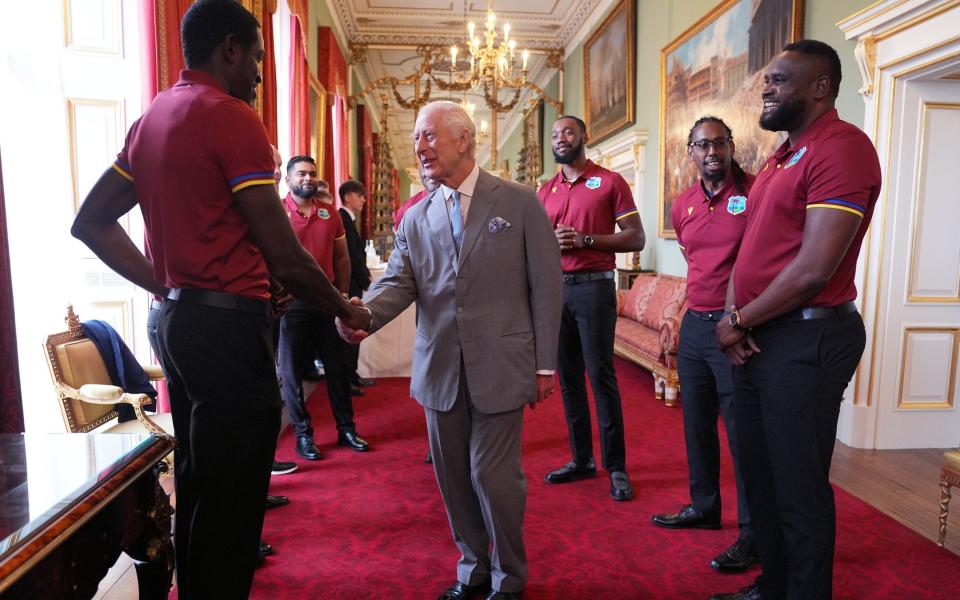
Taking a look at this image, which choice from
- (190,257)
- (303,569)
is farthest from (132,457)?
(303,569)

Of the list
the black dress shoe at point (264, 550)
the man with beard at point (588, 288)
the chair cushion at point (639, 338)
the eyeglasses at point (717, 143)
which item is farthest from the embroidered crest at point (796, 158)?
the chair cushion at point (639, 338)

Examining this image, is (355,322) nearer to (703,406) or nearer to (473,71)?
(703,406)

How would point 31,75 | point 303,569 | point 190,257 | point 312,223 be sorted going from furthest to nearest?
1. point 312,223
2. point 31,75
3. point 303,569
4. point 190,257

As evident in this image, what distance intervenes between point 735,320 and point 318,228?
2.65 metres

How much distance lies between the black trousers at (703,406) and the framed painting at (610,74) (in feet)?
19.0

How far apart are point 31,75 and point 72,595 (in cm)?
281

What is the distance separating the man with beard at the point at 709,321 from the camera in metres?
2.41

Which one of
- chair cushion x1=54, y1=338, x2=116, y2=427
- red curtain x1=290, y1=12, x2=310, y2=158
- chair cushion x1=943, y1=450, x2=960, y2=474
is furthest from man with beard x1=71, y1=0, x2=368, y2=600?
red curtain x1=290, y1=12, x2=310, y2=158

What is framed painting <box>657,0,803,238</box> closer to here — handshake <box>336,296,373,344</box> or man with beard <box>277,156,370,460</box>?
man with beard <box>277,156,370,460</box>

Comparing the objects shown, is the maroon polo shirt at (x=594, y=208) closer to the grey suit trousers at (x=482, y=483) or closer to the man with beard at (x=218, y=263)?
the grey suit trousers at (x=482, y=483)

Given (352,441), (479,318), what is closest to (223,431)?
(479,318)

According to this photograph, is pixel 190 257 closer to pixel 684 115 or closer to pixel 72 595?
pixel 72 595

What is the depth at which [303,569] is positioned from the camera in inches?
94.2

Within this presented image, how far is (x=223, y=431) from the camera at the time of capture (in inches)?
59.9
